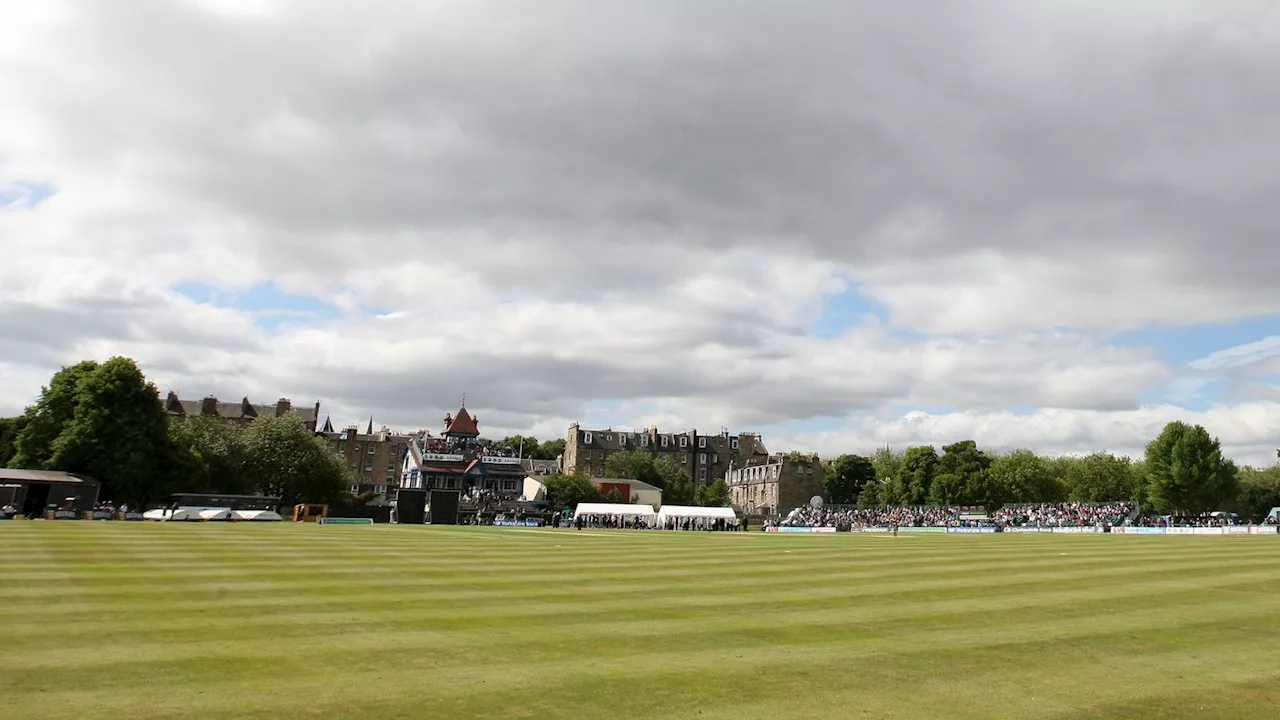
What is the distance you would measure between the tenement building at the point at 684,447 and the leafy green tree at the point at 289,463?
74572 millimetres

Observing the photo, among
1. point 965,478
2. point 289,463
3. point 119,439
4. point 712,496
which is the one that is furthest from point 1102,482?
point 119,439

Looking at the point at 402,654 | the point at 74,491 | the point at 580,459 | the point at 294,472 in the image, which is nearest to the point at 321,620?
the point at 402,654

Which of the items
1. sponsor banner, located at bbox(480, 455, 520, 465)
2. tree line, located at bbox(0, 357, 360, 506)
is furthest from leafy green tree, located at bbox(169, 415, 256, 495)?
sponsor banner, located at bbox(480, 455, 520, 465)

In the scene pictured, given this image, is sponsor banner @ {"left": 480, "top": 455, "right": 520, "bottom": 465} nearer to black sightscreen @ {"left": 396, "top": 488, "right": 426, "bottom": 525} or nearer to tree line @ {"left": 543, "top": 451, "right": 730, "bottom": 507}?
tree line @ {"left": 543, "top": 451, "right": 730, "bottom": 507}

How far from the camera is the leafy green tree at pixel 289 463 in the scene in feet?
303

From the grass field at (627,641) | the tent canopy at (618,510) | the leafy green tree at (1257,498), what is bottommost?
the tent canopy at (618,510)

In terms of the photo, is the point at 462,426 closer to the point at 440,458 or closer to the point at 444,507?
the point at 440,458

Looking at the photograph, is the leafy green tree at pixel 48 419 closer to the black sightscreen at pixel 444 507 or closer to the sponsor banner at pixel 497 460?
the black sightscreen at pixel 444 507

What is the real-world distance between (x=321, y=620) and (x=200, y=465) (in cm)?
7781

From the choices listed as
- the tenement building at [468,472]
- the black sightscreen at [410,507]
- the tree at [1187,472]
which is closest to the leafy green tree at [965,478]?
the tree at [1187,472]

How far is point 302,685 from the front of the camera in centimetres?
1005

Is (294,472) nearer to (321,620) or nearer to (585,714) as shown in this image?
(321,620)

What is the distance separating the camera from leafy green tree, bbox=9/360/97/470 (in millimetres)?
73438

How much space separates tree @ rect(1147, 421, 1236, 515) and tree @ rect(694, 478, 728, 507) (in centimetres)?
6953
